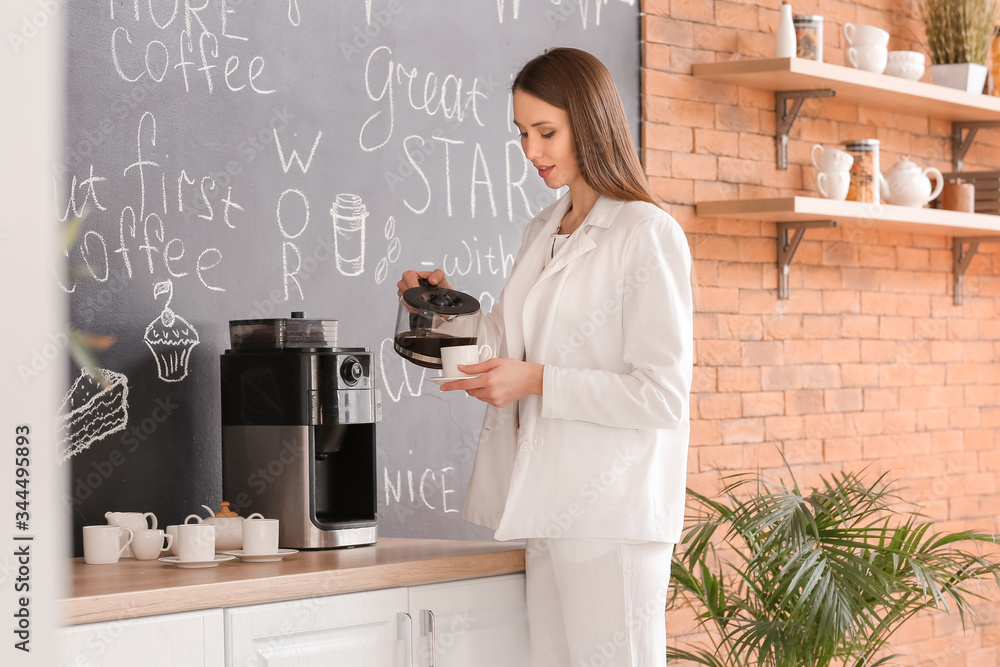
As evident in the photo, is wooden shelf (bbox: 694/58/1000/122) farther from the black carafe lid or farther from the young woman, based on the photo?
the black carafe lid

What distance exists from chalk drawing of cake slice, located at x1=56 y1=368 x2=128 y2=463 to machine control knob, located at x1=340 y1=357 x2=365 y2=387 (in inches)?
19.0

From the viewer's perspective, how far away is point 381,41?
8.84 ft

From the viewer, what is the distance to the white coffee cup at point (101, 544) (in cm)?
197

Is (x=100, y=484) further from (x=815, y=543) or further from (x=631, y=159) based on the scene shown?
(x=815, y=543)

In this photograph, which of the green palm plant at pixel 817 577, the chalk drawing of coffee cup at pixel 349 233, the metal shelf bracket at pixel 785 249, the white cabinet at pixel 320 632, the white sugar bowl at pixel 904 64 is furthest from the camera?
the white sugar bowl at pixel 904 64

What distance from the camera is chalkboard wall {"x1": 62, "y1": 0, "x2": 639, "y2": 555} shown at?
224 centimetres

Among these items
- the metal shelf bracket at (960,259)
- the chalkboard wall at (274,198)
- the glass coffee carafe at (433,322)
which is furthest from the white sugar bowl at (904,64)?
the glass coffee carafe at (433,322)

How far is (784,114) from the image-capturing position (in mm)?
3539

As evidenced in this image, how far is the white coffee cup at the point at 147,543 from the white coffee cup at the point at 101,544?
0.13 ft

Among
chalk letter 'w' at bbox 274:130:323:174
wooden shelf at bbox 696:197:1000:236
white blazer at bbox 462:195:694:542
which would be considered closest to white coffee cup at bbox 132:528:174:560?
white blazer at bbox 462:195:694:542

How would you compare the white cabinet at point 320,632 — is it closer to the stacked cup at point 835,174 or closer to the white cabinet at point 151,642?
the white cabinet at point 151,642

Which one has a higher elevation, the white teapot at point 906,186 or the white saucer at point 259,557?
the white teapot at point 906,186

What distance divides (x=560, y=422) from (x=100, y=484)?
959 millimetres

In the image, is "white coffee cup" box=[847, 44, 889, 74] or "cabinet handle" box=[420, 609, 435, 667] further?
"white coffee cup" box=[847, 44, 889, 74]
